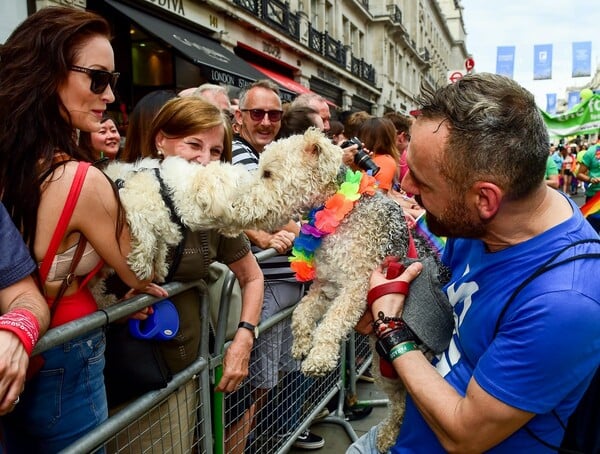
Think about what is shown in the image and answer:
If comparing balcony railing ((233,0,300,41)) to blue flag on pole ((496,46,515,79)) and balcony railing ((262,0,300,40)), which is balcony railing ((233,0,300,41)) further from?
blue flag on pole ((496,46,515,79))

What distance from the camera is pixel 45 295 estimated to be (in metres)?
1.45

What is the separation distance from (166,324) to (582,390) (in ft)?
4.46

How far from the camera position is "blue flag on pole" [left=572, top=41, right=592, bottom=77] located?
32406 millimetres

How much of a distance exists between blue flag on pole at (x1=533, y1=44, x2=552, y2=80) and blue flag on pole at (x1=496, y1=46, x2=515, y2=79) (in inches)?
114

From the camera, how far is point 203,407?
1999 millimetres

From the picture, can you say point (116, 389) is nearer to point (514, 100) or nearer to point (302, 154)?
point (302, 154)

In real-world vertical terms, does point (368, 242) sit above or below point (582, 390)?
above

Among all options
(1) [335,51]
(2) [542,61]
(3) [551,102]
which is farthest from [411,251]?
(3) [551,102]

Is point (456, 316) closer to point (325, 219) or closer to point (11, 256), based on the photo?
point (325, 219)

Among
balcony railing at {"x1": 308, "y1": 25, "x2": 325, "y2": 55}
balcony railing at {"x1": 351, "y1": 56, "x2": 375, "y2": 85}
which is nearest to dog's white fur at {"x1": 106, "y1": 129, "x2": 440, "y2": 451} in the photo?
balcony railing at {"x1": 308, "y1": 25, "x2": 325, "y2": 55}

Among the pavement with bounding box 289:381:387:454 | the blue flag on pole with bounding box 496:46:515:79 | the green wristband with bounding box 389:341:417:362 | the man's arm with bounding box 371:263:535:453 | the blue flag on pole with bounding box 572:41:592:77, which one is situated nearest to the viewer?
the man's arm with bounding box 371:263:535:453

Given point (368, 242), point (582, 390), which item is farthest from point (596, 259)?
point (368, 242)

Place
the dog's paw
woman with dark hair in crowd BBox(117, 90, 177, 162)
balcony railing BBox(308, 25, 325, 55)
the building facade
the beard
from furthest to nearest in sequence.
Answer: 1. balcony railing BBox(308, 25, 325, 55)
2. the building facade
3. woman with dark hair in crowd BBox(117, 90, 177, 162)
4. the dog's paw
5. the beard

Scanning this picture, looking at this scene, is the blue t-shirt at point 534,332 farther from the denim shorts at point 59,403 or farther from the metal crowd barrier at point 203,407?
the denim shorts at point 59,403
